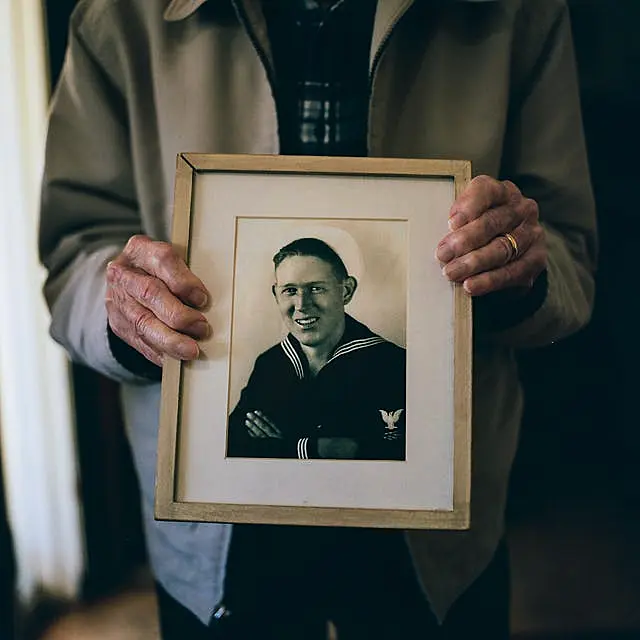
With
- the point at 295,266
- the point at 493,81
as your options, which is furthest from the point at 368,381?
the point at 493,81

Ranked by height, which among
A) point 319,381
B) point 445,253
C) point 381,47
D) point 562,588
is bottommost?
point 562,588

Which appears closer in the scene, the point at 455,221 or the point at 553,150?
the point at 455,221

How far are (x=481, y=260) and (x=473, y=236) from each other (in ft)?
0.07

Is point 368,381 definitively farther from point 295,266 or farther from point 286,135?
point 286,135

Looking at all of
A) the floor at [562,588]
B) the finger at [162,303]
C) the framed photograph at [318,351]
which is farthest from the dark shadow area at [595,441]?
the finger at [162,303]

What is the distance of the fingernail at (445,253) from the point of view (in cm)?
56

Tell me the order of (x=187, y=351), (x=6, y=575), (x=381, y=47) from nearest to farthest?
(x=187, y=351)
(x=381, y=47)
(x=6, y=575)

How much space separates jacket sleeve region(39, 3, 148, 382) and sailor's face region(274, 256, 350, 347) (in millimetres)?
236

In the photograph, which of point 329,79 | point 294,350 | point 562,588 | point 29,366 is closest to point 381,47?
point 329,79

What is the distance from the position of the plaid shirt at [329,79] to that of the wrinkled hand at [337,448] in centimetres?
29

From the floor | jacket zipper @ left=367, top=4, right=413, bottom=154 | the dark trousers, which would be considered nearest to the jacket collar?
jacket zipper @ left=367, top=4, right=413, bottom=154

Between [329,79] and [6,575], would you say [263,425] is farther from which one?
[6,575]

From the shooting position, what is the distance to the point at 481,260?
0.56 m

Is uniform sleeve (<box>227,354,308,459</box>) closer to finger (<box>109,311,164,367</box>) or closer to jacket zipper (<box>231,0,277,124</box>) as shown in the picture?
finger (<box>109,311,164,367</box>)
